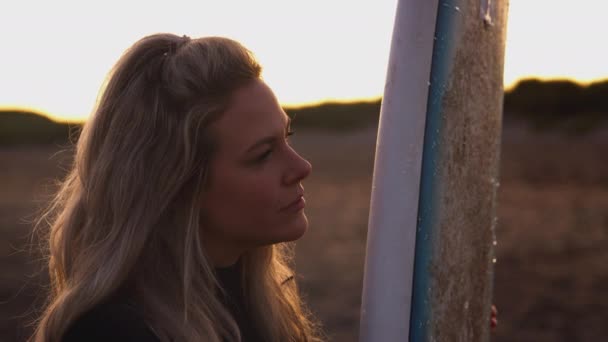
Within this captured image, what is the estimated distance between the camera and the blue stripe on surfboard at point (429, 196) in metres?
1.87

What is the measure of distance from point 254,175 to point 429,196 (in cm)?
50

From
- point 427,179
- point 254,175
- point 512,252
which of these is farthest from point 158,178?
point 512,252

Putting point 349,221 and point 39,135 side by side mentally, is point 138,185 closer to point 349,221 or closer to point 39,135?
point 349,221

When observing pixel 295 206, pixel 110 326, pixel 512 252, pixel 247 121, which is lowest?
pixel 512 252

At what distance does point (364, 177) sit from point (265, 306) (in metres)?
17.7

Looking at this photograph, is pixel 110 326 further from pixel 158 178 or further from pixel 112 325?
pixel 158 178

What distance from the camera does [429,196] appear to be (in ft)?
6.16

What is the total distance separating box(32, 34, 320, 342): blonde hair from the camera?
1.57m

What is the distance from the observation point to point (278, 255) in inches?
91.4

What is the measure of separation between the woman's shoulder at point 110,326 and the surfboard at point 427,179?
67cm

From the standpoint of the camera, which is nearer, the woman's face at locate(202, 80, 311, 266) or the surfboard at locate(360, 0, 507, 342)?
the woman's face at locate(202, 80, 311, 266)

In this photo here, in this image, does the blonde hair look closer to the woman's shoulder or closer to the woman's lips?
the woman's shoulder

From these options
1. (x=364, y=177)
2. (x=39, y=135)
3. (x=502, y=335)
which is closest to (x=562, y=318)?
(x=502, y=335)

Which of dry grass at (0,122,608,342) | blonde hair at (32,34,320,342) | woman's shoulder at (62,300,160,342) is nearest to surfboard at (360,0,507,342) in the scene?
blonde hair at (32,34,320,342)
